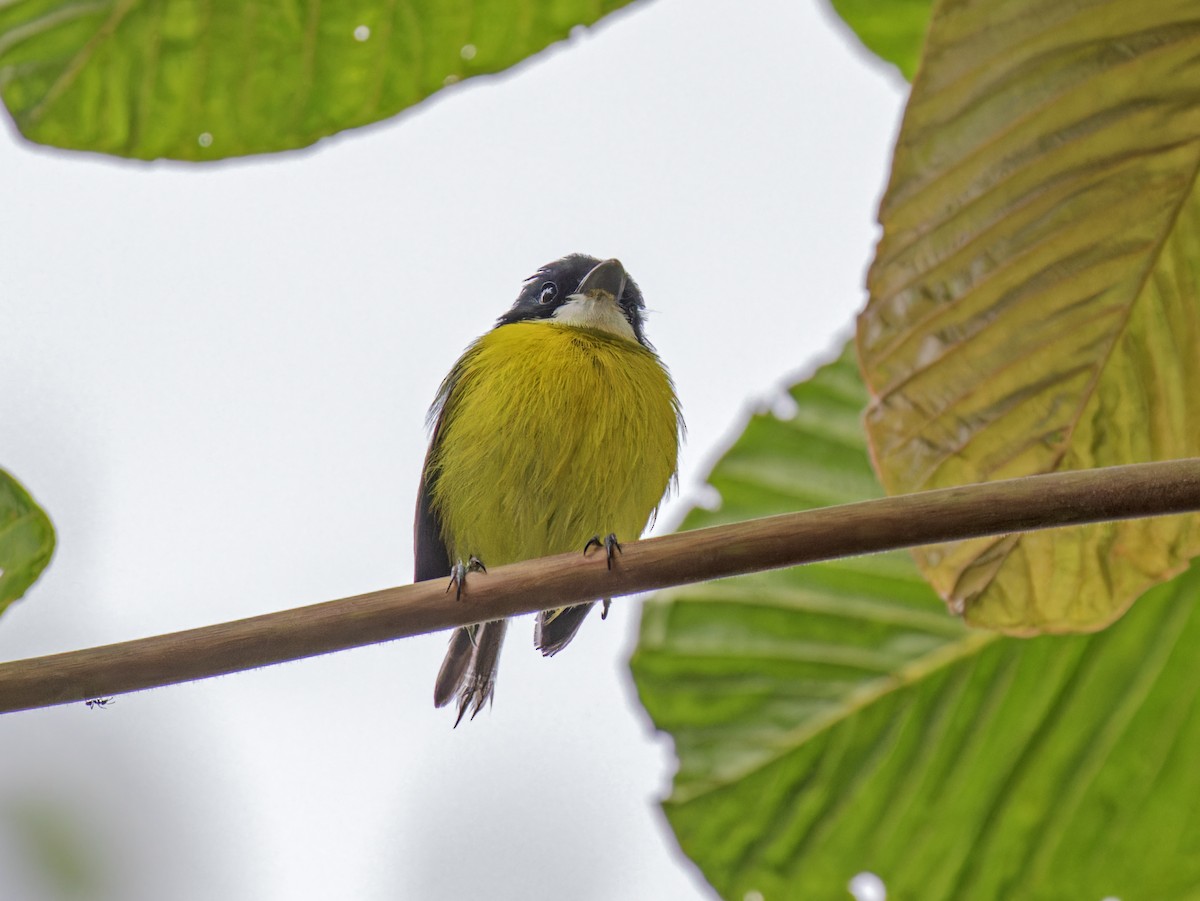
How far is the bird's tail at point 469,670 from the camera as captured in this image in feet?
9.45

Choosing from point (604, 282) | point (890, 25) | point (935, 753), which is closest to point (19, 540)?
point (935, 753)

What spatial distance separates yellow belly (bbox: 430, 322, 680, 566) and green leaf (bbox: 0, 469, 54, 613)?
1237 mm

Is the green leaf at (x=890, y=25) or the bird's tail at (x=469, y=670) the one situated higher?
the green leaf at (x=890, y=25)

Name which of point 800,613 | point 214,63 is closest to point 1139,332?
point 800,613

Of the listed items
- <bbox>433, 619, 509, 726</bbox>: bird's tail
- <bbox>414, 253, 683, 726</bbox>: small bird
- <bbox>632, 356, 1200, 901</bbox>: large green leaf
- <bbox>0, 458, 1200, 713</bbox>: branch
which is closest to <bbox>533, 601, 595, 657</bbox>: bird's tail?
<bbox>414, 253, 683, 726</bbox>: small bird

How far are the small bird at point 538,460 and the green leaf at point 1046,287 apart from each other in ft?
3.23

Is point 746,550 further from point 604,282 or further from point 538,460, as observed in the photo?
point 604,282

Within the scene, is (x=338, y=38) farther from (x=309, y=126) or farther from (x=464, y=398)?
(x=464, y=398)

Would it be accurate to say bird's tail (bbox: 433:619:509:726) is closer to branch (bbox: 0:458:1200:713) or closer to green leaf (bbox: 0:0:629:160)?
green leaf (bbox: 0:0:629:160)

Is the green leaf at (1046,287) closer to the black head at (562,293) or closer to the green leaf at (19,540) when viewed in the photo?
the green leaf at (19,540)

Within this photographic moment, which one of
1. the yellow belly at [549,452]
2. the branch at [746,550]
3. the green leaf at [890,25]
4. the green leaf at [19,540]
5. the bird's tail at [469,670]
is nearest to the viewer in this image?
the branch at [746,550]

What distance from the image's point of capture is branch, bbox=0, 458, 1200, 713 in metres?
1.10

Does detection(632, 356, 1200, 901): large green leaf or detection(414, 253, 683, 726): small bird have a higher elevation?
detection(414, 253, 683, 726): small bird

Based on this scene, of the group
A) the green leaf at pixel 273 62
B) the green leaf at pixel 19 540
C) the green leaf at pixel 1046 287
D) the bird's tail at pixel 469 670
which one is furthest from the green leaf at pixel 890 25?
the green leaf at pixel 19 540
